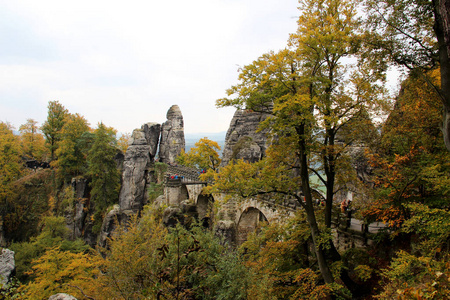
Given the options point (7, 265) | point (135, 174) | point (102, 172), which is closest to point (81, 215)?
point (102, 172)

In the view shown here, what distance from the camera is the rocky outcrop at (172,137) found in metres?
42.8

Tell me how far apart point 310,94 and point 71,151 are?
3480cm

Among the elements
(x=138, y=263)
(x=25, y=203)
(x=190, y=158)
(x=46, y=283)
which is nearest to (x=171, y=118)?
(x=190, y=158)

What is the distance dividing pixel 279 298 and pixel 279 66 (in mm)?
8551

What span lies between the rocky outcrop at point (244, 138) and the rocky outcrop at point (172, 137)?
38.8 ft

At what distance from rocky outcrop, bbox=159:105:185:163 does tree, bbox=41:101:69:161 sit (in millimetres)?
15253

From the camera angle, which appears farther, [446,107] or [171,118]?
[171,118]

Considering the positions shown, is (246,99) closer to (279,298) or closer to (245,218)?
(279,298)

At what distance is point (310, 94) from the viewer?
8273mm

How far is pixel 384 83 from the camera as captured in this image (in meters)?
8.34

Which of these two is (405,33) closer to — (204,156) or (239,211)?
(239,211)

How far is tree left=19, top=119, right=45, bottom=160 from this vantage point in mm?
41250

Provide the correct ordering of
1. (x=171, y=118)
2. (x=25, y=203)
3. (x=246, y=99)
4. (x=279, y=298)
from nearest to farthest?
(x=246, y=99), (x=279, y=298), (x=25, y=203), (x=171, y=118)

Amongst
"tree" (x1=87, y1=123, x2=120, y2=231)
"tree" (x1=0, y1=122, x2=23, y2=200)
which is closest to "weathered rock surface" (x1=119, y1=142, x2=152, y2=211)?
"tree" (x1=87, y1=123, x2=120, y2=231)
